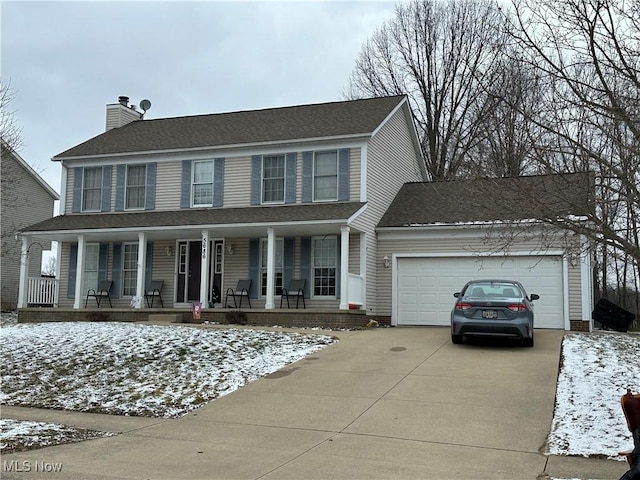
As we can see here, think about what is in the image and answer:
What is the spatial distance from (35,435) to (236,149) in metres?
13.5

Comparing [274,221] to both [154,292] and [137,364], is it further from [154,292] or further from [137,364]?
[137,364]

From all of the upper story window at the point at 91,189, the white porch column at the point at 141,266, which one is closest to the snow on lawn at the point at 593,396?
the white porch column at the point at 141,266

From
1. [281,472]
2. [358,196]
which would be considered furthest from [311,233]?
[281,472]

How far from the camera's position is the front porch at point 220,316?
1717 centimetres

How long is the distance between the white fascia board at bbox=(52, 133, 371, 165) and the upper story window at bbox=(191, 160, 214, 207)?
1.00ft

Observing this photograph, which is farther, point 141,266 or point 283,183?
point 141,266

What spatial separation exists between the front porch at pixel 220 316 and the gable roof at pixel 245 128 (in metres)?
5.40

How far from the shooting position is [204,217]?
1931 centimetres

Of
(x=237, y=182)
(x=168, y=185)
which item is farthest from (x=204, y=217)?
(x=168, y=185)

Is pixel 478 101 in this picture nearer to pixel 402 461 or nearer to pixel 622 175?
pixel 622 175

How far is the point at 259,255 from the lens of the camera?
19.7 m

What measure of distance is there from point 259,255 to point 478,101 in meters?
13.0

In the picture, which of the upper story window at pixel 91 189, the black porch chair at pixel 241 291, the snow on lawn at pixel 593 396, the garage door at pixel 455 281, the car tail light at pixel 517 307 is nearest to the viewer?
the snow on lawn at pixel 593 396

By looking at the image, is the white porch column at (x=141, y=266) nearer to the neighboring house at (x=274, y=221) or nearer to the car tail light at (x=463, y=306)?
the neighboring house at (x=274, y=221)
